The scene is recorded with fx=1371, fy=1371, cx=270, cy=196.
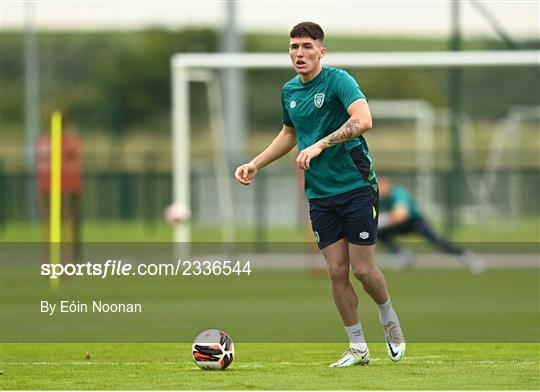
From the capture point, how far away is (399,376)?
9000 mm

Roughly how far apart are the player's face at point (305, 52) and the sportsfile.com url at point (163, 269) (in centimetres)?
1017

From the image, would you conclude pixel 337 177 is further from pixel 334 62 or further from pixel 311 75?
pixel 334 62

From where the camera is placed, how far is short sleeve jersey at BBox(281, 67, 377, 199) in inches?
376

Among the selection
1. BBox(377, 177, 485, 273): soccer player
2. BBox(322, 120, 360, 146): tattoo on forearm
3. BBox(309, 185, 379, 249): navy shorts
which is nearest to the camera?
BBox(322, 120, 360, 146): tattoo on forearm

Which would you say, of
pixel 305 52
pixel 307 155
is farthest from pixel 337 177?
pixel 305 52

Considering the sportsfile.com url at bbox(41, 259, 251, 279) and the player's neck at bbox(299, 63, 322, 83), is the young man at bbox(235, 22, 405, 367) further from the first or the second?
the sportsfile.com url at bbox(41, 259, 251, 279)

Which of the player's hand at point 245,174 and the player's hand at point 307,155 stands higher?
the player's hand at point 307,155

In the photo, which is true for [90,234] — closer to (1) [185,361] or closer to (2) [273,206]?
(2) [273,206]

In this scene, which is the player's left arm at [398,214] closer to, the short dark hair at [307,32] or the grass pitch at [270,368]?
the grass pitch at [270,368]

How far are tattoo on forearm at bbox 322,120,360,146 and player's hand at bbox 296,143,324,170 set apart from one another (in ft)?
0.32

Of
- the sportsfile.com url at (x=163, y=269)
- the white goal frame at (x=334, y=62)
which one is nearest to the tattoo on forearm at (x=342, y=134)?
the sportsfile.com url at (x=163, y=269)

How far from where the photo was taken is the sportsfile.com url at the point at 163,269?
2071cm

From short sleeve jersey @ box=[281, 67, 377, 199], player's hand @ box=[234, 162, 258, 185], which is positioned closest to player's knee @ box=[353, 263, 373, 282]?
short sleeve jersey @ box=[281, 67, 377, 199]

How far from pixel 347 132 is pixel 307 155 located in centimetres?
34
